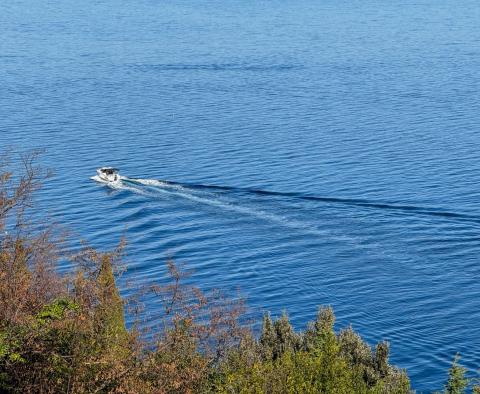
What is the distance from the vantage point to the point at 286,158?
8762 cm

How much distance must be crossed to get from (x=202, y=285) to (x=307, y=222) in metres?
12.4

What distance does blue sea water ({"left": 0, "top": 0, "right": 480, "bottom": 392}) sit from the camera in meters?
62.1

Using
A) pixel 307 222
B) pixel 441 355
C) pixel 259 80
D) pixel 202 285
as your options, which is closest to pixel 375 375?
pixel 441 355

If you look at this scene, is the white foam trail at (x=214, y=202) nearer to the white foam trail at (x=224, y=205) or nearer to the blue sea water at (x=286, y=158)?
the white foam trail at (x=224, y=205)

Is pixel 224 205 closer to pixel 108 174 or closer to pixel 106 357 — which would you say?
pixel 108 174

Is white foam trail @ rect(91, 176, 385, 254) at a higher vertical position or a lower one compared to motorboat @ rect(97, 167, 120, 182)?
lower

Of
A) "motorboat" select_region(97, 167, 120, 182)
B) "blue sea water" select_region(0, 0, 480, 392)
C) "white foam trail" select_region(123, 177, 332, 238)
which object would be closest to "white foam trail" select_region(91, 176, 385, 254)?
"white foam trail" select_region(123, 177, 332, 238)

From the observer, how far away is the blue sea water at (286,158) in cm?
6209

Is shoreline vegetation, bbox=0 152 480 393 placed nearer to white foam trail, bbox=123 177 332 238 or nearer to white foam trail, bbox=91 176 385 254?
white foam trail, bbox=91 176 385 254

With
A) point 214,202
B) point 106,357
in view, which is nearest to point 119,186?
point 214,202

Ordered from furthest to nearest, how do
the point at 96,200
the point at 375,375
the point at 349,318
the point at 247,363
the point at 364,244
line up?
1. the point at 96,200
2. the point at 364,244
3. the point at 349,318
4. the point at 375,375
5. the point at 247,363

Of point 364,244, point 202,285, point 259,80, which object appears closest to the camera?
point 202,285

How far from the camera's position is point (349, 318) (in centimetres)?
5831

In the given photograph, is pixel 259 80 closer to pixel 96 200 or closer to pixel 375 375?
pixel 96 200
